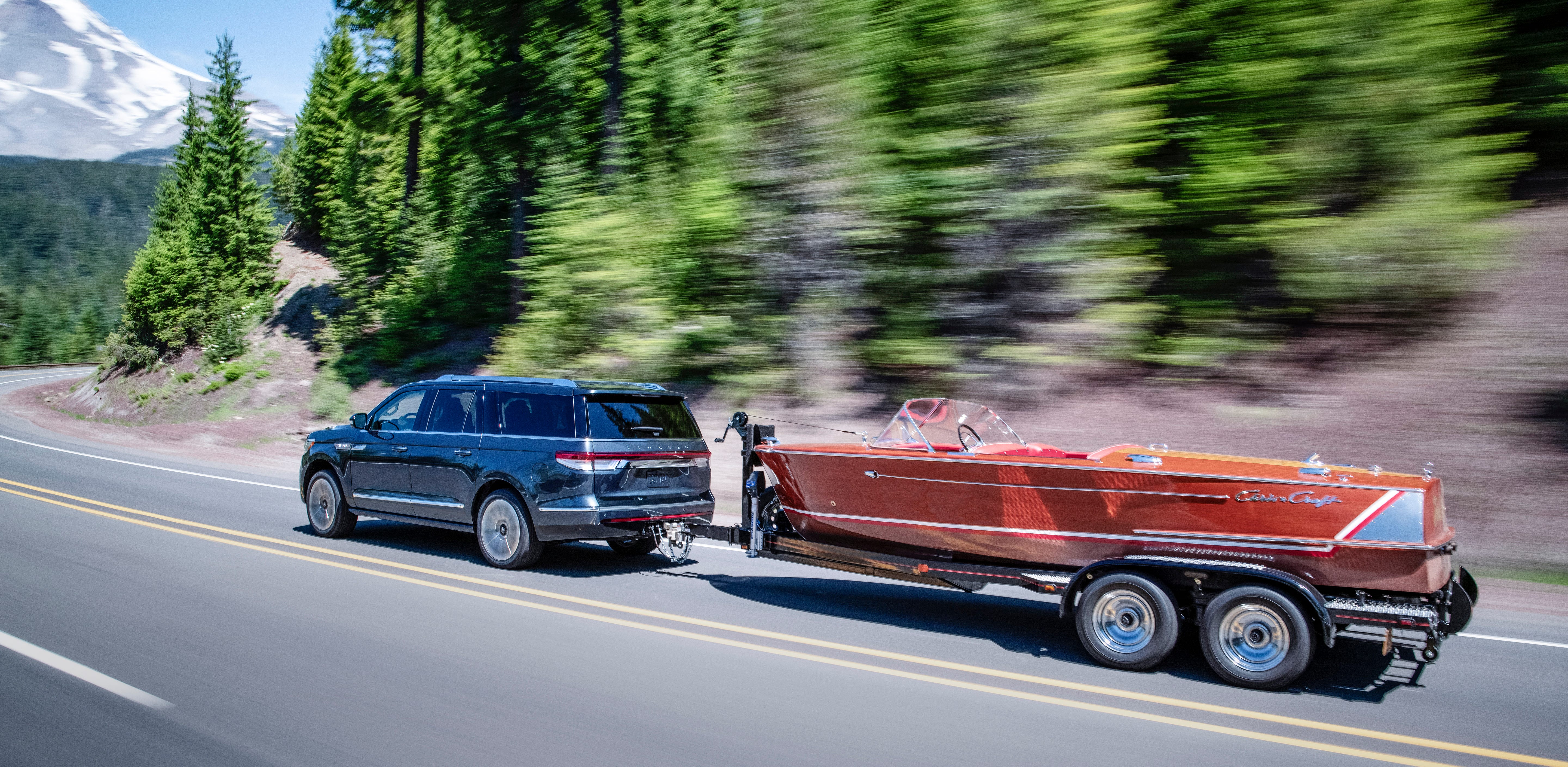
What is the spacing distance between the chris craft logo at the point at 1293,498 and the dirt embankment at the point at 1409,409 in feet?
16.3

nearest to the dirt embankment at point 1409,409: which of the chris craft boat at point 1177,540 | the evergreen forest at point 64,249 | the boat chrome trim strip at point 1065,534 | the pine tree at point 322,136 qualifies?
the chris craft boat at point 1177,540

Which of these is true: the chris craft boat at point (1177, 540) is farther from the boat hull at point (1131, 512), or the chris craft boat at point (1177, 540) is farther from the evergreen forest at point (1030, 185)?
the evergreen forest at point (1030, 185)

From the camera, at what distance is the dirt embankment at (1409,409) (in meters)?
9.24

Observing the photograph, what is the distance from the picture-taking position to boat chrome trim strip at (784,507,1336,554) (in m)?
5.30

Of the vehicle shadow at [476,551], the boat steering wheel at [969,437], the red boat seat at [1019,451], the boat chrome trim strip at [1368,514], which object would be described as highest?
the boat steering wheel at [969,437]

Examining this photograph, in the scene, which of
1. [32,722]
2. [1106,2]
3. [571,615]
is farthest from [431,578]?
[1106,2]

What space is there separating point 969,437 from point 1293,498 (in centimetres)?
227

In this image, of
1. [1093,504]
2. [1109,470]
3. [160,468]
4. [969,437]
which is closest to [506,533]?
[969,437]

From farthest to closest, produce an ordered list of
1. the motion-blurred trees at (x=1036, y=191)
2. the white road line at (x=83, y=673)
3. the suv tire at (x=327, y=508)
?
the motion-blurred trees at (x=1036, y=191)
the suv tire at (x=327, y=508)
the white road line at (x=83, y=673)

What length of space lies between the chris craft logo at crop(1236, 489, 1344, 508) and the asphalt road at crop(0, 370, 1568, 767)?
1.11 m

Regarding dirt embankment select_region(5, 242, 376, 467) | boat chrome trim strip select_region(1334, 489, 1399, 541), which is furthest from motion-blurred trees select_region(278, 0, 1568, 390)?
boat chrome trim strip select_region(1334, 489, 1399, 541)

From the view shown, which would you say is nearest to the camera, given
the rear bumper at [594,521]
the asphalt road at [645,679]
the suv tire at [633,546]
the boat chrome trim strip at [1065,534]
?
the asphalt road at [645,679]

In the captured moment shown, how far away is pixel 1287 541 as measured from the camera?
5340 millimetres

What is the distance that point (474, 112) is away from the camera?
26.5 m
